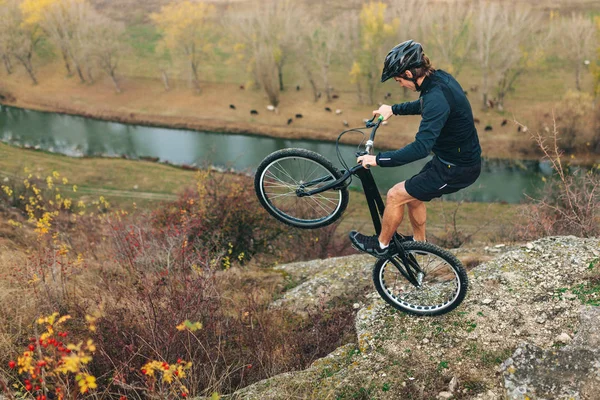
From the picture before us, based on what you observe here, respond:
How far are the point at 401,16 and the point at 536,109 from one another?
1596 centimetres

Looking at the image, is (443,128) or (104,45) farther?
(104,45)

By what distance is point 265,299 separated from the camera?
30.9 ft

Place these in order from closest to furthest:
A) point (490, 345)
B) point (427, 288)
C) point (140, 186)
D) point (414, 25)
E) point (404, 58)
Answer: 1. point (404, 58)
2. point (490, 345)
3. point (427, 288)
4. point (140, 186)
5. point (414, 25)

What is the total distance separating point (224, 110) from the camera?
4669 centimetres

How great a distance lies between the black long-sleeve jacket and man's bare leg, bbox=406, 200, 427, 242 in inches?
32.3

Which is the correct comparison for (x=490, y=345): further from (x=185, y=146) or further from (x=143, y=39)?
(x=143, y=39)

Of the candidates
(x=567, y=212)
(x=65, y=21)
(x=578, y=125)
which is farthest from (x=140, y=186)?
(x=578, y=125)

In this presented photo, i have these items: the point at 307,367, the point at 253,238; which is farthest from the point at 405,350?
the point at 253,238

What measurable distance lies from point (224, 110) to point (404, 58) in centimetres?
4308

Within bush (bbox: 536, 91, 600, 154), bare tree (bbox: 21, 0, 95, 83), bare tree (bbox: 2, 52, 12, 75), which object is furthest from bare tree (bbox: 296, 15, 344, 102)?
bare tree (bbox: 2, 52, 12, 75)

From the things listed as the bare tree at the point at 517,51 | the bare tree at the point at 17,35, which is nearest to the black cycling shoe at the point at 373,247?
the bare tree at the point at 517,51

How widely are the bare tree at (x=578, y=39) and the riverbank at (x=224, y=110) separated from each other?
412 inches

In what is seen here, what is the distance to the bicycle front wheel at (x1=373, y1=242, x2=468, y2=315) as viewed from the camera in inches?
242

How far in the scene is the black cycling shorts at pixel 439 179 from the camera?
220 inches
